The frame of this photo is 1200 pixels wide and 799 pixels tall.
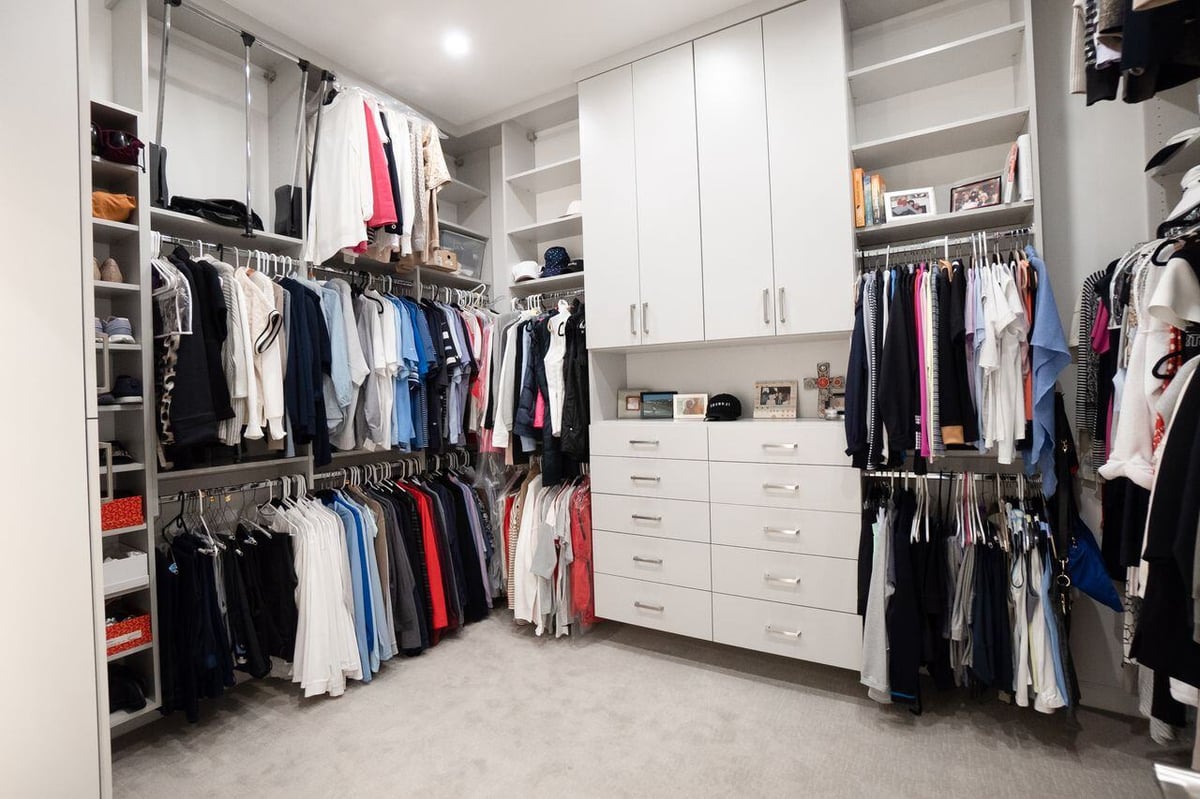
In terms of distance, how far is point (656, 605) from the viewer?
282 cm

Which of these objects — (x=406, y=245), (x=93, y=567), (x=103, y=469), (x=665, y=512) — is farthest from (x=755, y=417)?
(x=103, y=469)

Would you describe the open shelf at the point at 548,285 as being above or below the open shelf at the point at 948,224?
above

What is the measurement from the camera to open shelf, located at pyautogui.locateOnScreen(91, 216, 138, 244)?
2.10 metres

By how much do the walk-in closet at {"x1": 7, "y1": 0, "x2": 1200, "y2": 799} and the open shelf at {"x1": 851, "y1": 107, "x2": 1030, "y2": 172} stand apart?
29 millimetres

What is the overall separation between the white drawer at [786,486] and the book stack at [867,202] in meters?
1.04

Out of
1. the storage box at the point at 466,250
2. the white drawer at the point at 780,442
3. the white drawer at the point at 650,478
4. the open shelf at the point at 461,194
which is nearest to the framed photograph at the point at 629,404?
the white drawer at the point at 650,478

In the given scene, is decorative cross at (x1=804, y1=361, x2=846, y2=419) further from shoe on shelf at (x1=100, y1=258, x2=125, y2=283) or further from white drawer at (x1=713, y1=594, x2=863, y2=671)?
shoe on shelf at (x1=100, y1=258, x2=125, y2=283)

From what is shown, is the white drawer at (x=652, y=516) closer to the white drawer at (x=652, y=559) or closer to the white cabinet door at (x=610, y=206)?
the white drawer at (x=652, y=559)

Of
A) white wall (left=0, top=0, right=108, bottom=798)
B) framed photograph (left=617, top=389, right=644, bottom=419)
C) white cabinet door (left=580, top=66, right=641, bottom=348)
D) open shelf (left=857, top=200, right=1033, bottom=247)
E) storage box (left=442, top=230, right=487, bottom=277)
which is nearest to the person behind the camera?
white wall (left=0, top=0, right=108, bottom=798)

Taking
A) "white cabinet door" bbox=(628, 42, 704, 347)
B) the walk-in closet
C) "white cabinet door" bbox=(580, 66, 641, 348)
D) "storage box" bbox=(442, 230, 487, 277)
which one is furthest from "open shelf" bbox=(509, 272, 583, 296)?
"white cabinet door" bbox=(628, 42, 704, 347)

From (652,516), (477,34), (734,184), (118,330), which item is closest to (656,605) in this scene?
(652,516)

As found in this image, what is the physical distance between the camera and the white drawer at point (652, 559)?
2.71 m

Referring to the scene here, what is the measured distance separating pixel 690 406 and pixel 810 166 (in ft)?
4.09

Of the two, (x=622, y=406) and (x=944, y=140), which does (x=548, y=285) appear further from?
(x=944, y=140)
